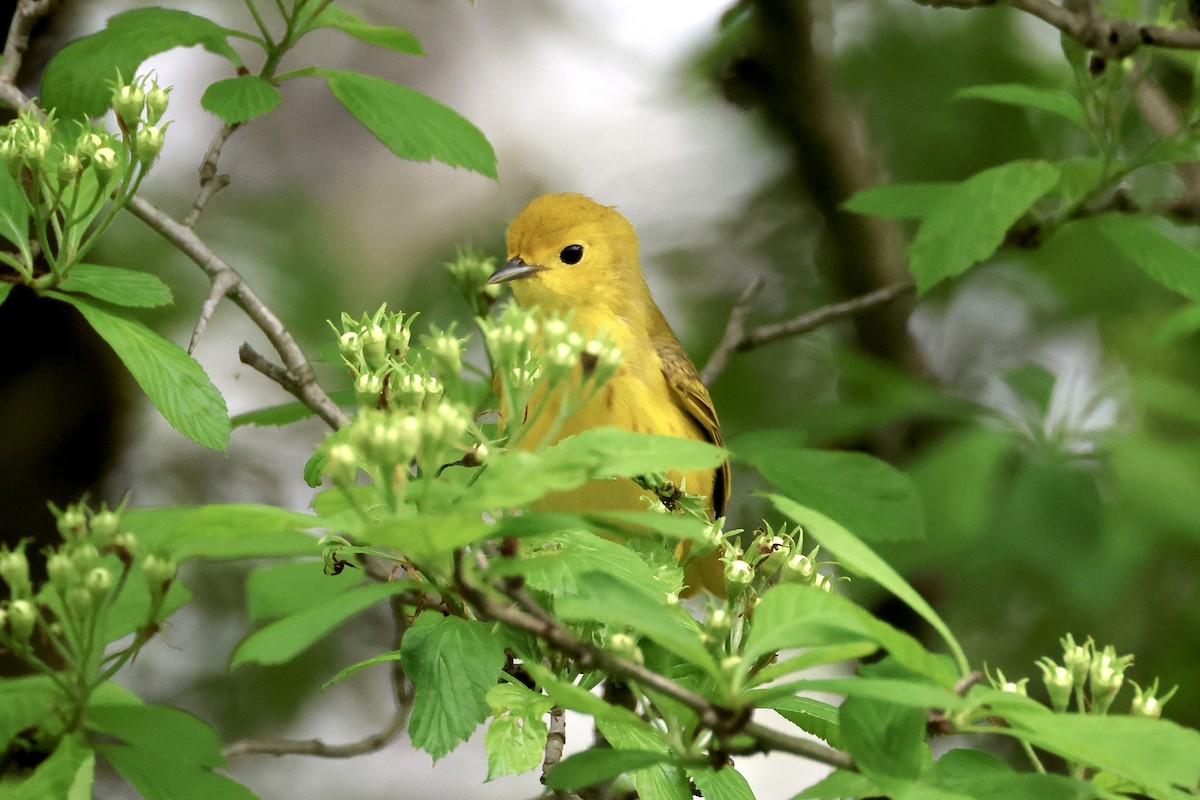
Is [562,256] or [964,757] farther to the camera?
[562,256]

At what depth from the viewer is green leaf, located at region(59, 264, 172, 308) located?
219cm

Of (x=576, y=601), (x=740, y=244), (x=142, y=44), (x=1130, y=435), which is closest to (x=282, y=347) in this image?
(x=142, y=44)

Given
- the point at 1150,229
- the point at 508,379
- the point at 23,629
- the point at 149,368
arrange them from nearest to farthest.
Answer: the point at 508,379
the point at 23,629
the point at 149,368
the point at 1150,229

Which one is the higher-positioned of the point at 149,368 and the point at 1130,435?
the point at 149,368

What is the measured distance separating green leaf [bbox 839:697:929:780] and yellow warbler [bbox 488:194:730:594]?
76.7 inches

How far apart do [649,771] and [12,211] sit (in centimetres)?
136

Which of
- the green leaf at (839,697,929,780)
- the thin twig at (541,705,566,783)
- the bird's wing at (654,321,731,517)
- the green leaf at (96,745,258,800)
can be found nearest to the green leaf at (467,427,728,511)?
the green leaf at (839,697,929,780)

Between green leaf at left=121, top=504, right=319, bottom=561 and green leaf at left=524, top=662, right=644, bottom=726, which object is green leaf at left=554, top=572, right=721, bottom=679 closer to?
green leaf at left=524, top=662, right=644, bottom=726

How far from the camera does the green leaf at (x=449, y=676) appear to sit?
178 centimetres

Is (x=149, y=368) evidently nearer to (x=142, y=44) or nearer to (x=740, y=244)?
(x=142, y=44)

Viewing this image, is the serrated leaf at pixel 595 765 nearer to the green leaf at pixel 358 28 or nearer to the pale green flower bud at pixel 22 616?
the pale green flower bud at pixel 22 616

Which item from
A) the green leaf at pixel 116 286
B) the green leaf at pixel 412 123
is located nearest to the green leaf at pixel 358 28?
the green leaf at pixel 412 123

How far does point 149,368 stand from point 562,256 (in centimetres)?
191

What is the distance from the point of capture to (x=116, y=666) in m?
1.76
